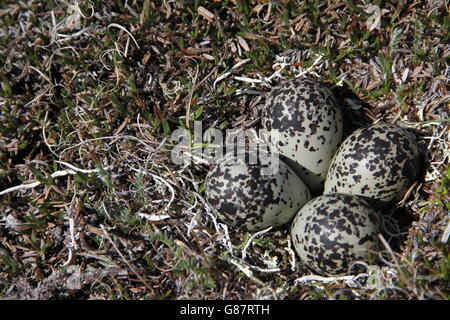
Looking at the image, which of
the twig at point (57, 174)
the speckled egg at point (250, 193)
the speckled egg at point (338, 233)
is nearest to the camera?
the speckled egg at point (338, 233)

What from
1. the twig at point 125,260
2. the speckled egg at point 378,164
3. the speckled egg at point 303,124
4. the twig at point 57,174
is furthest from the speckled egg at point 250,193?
the twig at point 57,174

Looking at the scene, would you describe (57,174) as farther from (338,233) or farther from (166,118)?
(338,233)

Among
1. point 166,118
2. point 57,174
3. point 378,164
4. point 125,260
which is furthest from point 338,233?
point 57,174

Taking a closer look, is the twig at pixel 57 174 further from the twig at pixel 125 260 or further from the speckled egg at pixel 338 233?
the speckled egg at pixel 338 233
